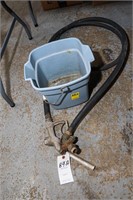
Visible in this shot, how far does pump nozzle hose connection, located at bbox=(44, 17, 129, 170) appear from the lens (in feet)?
3.76

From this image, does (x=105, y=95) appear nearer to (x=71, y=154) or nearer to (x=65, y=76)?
(x=65, y=76)

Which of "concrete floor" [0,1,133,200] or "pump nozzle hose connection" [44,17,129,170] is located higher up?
"pump nozzle hose connection" [44,17,129,170]

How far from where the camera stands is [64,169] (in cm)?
113

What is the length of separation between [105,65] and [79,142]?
1.98 feet

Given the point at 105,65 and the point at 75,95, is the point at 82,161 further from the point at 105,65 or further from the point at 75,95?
the point at 105,65

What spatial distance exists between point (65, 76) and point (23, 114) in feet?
1.27

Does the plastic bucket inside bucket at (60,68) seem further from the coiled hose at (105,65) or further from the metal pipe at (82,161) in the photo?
the metal pipe at (82,161)

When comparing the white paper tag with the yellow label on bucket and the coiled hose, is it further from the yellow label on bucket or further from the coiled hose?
the yellow label on bucket

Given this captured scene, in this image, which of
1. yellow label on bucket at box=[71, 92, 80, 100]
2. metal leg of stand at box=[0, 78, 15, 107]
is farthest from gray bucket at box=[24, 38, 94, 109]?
metal leg of stand at box=[0, 78, 15, 107]

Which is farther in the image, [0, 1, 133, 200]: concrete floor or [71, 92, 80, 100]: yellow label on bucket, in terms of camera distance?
[71, 92, 80, 100]: yellow label on bucket

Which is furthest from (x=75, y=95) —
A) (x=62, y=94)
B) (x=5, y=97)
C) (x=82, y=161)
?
(x=5, y=97)

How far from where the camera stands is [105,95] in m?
1.37

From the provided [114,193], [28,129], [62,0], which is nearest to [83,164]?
[114,193]

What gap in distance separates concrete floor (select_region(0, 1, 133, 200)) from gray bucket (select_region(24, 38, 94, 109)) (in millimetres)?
140
